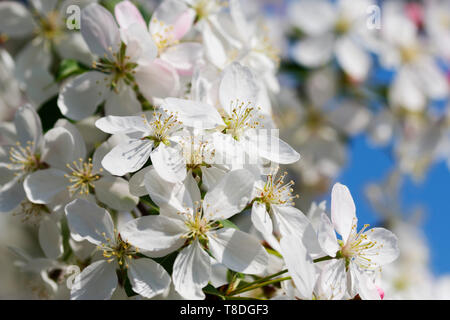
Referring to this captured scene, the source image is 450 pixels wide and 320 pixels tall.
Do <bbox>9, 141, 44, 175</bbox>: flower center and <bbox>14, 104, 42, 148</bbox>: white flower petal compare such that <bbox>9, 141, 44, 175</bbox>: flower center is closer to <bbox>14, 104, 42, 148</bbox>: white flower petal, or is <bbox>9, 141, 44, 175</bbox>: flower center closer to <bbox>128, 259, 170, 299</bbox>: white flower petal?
<bbox>14, 104, 42, 148</bbox>: white flower petal

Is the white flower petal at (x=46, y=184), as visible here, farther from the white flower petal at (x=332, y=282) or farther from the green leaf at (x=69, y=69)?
the white flower petal at (x=332, y=282)

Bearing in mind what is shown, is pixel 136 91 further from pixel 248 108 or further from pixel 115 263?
pixel 115 263

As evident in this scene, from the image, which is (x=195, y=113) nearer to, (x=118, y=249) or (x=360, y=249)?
(x=118, y=249)

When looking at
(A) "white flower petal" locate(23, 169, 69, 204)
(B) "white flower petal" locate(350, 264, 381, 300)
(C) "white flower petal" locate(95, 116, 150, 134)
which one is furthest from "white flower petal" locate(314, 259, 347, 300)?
(A) "white flower petal" locate(23, 169, 69, 204)

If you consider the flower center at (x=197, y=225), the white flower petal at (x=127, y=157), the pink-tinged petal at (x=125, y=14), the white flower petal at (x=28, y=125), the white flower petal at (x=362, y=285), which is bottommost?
the white flower petal at (x=362, y=285)

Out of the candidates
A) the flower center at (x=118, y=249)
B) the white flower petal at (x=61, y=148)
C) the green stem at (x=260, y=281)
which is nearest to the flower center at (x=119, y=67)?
the white flower petal at (x=61, y=148)

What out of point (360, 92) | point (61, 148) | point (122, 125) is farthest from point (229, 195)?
point (360, 92)
